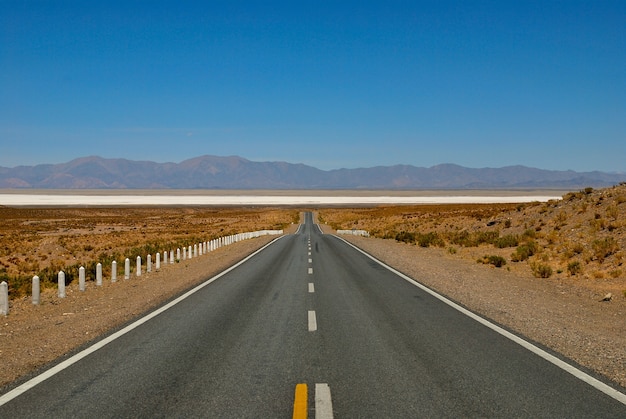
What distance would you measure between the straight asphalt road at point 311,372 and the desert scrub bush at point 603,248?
11.7 m

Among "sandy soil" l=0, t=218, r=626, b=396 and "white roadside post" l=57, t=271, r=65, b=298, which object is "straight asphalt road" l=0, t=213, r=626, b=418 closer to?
"sandy soil" l=0, t=218, r=626, b=396

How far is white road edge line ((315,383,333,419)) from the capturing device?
18.5 ft

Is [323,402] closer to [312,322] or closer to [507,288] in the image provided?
[312,322]

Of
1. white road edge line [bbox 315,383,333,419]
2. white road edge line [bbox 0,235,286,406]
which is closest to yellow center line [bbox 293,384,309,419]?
white road edge line [bbox 315,383,333,419]

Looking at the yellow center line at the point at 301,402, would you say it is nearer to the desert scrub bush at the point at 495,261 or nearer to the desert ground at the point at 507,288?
the desert ground at the point at 507,288

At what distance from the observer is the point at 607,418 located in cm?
555

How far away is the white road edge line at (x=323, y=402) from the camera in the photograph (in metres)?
5.63

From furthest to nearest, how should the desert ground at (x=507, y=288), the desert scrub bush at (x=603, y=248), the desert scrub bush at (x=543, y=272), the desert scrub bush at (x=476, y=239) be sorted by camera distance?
the desert scrub bush at (x=476, y=239)
the desert scrub bush at (x=603, y=248)
the desert scrub bush at (x=543, y=272)
the desert ground at (x=507, y=288)

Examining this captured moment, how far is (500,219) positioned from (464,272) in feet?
68.8

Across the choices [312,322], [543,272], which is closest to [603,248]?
[543,272]

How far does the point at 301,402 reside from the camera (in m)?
6.02

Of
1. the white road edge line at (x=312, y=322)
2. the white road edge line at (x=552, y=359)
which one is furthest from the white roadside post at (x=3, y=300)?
the white road edge line at (x=552, y=359)

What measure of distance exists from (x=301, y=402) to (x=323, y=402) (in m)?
0.23

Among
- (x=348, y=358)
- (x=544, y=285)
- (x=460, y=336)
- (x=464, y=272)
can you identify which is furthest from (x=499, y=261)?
(x=348, y=358)
